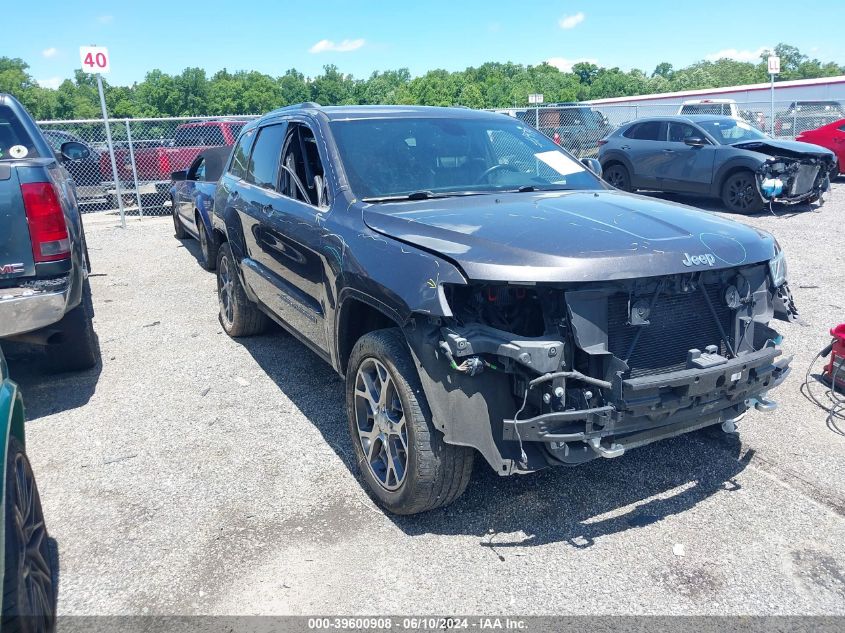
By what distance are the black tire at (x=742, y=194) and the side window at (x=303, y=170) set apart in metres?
9.60

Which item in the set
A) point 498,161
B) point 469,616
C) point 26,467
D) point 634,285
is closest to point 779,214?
point 498,161

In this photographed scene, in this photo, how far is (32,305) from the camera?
429cm

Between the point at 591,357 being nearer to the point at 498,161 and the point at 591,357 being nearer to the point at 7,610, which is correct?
the point at 498,161

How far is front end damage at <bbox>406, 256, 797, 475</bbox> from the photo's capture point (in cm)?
281

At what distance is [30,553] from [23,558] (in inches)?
6.2

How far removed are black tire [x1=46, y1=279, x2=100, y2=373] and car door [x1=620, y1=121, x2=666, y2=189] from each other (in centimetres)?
1104

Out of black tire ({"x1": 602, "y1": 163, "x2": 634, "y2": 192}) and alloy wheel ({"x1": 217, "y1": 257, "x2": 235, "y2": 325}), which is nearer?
alloy wheel ({"x1": 217, "y1": 257, "x2": 235, "y2": 325})

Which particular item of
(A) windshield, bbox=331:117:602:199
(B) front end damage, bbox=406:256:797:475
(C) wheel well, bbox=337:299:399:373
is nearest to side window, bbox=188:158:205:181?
(A) windshield, bbox=331:117:602:199

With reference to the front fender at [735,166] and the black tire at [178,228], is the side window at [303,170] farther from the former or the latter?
the front fender at [735,166]

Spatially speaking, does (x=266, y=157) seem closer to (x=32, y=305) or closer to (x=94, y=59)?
(x=32, y=305)

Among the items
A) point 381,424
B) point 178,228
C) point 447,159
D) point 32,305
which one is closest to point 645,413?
point 381,424

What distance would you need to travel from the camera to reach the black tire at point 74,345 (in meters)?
5.04

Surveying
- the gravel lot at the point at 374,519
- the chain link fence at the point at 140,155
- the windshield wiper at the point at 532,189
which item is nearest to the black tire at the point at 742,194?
the chain link fence at the point at 140,155

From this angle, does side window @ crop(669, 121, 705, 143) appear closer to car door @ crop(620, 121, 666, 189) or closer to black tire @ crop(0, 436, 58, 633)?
car door @ crop(620, 121, 666, 189)
